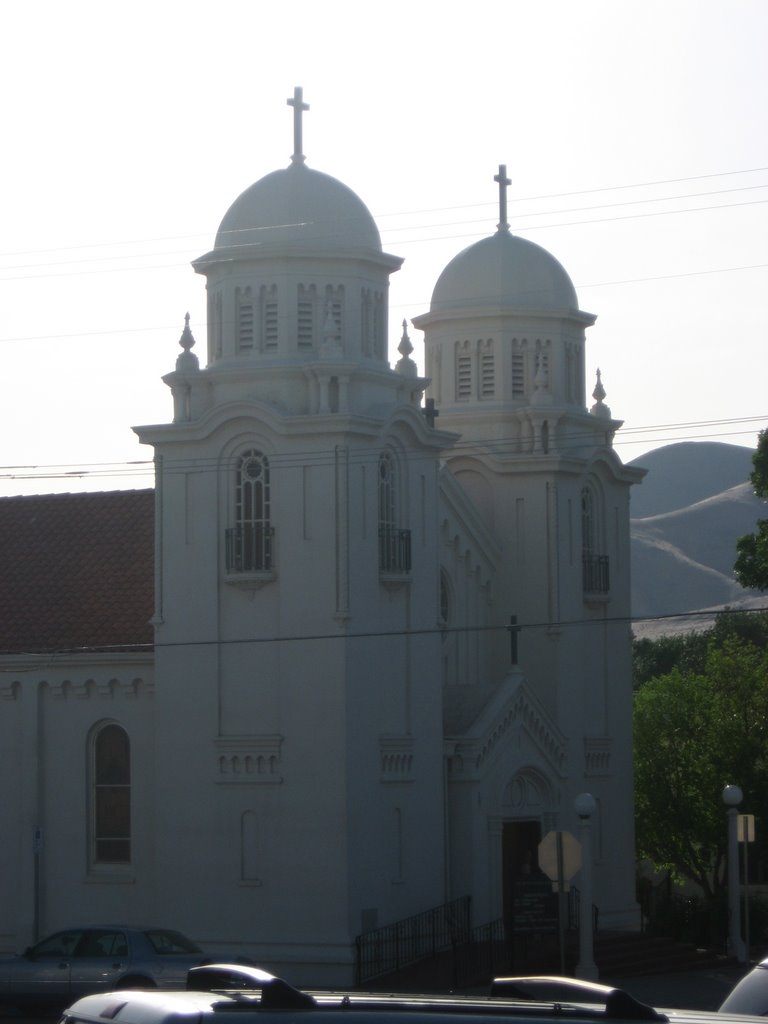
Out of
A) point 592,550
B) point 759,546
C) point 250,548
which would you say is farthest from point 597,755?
point 250,548

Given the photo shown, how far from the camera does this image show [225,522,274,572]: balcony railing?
32750 millimetres

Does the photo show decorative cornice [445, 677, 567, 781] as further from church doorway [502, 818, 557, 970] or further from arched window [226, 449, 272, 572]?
arched window [226, 449, 272, 572]

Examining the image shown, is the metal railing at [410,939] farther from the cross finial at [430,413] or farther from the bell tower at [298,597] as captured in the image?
the cross finial at [430,413]

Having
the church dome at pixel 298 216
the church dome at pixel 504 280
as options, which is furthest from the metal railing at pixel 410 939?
the church dome at pixel 504 280

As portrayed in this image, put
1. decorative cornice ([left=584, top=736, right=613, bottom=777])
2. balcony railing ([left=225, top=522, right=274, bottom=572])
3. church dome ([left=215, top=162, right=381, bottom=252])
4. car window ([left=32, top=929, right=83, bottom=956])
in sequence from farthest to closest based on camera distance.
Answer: decorative cornice ([left=584, top=736, right=613, bottom=777])
church dome ([left=215, top=162, right=381, bottom=252])
balcony railing ([left=225, top=522, right=274, bottom=572])
car window ([left=32, top=929, right=83, bottom=956])

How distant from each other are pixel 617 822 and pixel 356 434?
12296 mm

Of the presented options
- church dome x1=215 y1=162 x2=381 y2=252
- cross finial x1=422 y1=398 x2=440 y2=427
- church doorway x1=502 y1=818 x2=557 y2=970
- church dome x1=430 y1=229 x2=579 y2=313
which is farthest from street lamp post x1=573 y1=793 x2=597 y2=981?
church dome x1=430 y1=229 x2=579 y2=313

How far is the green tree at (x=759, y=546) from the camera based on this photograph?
1553 inches

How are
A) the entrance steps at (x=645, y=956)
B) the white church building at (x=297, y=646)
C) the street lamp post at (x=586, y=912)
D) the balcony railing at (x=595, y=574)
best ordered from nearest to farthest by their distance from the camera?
the street lamp post at (x=586, y=912)
the white church building at (x=297, y=646)
the entrance steps at (x=645, y=956)
the balcony railing at (x=595, y=574)

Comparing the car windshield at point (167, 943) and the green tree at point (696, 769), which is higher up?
the green tree at point (696, 769)

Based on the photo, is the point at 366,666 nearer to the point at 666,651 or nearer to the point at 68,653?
the point at 68,653

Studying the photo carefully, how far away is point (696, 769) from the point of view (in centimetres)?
4644

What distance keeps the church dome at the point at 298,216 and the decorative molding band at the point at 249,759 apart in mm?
8845

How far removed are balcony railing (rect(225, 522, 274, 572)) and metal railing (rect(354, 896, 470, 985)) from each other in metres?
6.69
